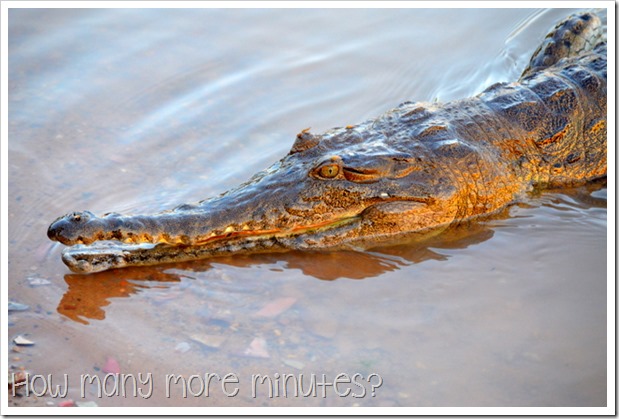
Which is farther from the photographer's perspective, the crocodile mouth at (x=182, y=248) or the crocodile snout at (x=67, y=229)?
the crocodile mouth at (x=182, y=248)

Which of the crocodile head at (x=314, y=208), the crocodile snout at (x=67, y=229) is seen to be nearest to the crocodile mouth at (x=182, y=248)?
the crocodile head at (x=314, y=208)

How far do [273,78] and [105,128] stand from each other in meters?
1.87

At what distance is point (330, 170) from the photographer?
520 cm

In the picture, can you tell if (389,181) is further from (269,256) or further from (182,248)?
(182,248)

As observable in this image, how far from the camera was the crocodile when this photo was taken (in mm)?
4922

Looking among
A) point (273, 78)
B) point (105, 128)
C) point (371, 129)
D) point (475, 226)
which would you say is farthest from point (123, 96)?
point (475, 226)

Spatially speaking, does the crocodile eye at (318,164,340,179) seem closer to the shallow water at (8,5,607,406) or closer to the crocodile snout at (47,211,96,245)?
the shallow water at (8,5,607,406)

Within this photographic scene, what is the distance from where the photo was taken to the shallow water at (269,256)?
4.21 meters

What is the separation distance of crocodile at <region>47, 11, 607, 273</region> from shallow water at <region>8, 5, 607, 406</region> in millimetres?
145

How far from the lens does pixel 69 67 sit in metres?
7.50

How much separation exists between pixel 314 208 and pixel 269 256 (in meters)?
0.47

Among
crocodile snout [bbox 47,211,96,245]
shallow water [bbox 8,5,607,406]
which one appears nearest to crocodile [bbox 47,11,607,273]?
crocodile snout [bbox 47,211,96,245]

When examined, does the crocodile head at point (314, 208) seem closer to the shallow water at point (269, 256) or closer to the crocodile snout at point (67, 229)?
the shallow water at point (269, 256)

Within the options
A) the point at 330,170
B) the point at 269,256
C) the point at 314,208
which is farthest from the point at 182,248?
the point at 330,170
